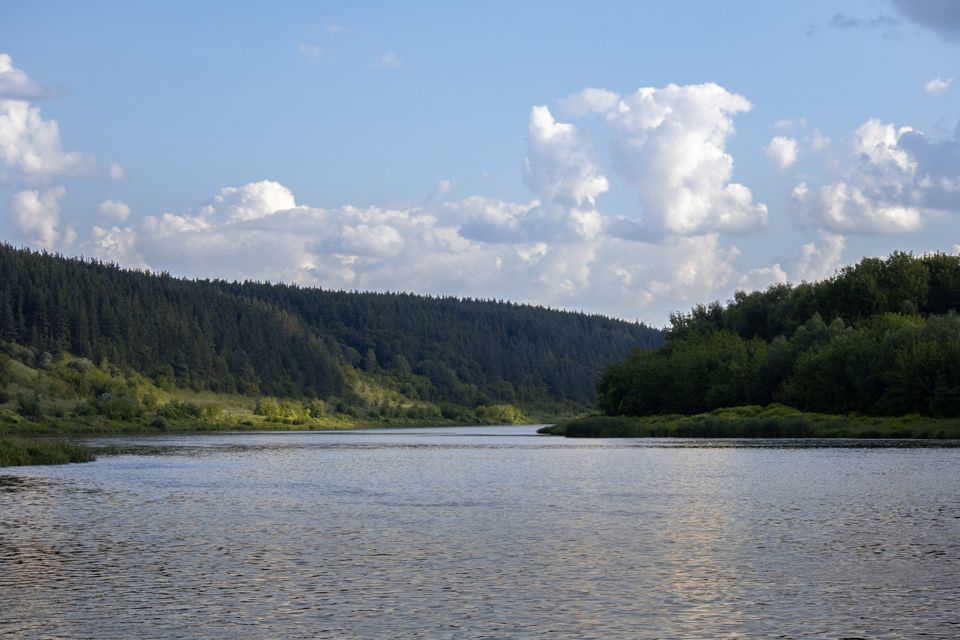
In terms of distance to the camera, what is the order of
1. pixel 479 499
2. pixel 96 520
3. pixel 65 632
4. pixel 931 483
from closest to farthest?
pixel 65 632, pixel 96 520, pixel 479 499, pixel 931 483

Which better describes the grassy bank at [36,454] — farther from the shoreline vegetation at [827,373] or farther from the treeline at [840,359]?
the treeline at [840,359]

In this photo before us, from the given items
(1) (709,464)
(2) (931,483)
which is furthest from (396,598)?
(1) (709,464)

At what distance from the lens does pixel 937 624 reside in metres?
25.6

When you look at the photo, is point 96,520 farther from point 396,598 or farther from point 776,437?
point 776,437

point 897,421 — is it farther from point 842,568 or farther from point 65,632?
point 65,632

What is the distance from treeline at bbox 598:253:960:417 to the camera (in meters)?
130

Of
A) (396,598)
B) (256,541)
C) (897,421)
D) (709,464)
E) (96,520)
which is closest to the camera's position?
(396,598)

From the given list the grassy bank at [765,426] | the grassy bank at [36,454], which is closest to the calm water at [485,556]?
the grassy bank at [36,454]

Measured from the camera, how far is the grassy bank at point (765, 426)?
12481cm

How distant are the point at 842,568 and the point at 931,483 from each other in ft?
102

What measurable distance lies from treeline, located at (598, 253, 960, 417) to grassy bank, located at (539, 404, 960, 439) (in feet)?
11.3

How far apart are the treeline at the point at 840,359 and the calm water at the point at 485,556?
6324 centimetres

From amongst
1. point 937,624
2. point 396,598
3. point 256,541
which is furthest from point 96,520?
point 937,624

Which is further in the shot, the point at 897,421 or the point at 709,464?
the point at 897,421
